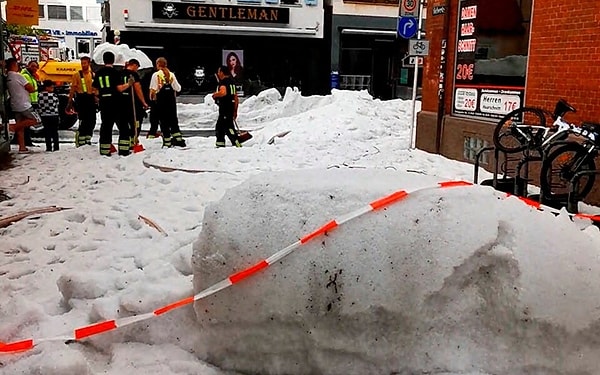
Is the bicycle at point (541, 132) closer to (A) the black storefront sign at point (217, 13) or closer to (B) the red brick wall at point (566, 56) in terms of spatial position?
(B) the red brick wall at point (566, 56)

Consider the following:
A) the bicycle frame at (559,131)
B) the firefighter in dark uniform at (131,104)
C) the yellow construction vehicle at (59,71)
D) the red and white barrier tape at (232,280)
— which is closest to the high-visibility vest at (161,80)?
the firefighter in dark uniform at (131,104)

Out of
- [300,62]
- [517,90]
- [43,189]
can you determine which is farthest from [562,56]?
[300,62]

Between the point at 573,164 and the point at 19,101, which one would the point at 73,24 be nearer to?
the point at 19,101

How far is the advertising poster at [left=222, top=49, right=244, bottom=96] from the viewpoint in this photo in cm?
2806

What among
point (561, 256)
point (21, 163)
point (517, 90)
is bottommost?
point (21, 163)

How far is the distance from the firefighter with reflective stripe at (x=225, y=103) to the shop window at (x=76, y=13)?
48459mm

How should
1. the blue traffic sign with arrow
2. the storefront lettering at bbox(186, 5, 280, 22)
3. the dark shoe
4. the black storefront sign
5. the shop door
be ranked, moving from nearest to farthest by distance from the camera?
the blue traffic sign with arrow < the dark shoe < the black storefront sign < the storefront lettering at bbox(186, 5, 280, 22) < the shop door

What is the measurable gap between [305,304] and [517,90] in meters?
7.94

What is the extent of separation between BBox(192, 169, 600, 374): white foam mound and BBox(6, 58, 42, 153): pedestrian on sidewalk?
32.9 ft

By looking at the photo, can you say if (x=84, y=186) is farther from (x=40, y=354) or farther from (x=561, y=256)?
(x=561, y=256)

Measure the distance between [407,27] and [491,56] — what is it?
194 cm

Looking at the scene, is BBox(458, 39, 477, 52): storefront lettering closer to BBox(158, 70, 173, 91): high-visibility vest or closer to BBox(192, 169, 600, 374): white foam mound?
BBox(158, 70, 173, 91): high-visibility vest

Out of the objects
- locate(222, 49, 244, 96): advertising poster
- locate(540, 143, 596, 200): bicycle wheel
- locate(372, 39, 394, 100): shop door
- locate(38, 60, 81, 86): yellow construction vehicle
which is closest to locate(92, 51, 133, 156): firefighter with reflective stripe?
locate(540, 143, 596, 200): bicycle wheel

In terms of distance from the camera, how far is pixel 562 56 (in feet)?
29.3
